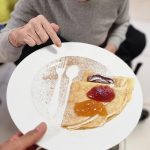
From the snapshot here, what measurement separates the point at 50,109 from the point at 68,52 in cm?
22

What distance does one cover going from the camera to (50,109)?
2.69 ft

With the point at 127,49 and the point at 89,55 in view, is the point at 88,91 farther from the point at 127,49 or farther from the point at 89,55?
the point at 127,49

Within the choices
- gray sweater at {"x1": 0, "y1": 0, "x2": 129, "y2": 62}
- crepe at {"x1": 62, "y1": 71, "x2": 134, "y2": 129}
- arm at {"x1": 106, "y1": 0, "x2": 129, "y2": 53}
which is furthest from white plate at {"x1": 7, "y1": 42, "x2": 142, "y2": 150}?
arm at {"x1": 106, "y1": 0, "x2": 129, "y2": 53}

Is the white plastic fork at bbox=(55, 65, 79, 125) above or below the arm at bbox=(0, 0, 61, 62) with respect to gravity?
below

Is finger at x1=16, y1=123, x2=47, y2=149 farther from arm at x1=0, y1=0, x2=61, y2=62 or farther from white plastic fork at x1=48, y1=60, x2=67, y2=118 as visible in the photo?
arm at x1=0, y1=0, x2=61, y2=62

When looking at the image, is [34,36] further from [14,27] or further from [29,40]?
[14,27]

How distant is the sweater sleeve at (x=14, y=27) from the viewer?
0.98m

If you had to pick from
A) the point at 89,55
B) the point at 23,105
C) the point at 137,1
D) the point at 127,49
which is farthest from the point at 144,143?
the point at 137,1

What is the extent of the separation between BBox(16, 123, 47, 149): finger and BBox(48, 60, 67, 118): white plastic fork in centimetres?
6

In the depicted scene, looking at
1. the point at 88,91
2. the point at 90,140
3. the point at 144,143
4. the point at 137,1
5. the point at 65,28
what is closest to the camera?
the point at 90,140

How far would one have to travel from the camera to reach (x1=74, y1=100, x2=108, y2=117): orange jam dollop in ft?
2.64

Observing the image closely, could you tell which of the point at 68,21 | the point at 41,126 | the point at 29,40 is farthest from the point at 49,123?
the point at 68,21

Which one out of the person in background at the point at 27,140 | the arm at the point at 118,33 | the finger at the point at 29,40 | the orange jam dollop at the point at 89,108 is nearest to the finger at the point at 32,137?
the person in background at the point at 27,140

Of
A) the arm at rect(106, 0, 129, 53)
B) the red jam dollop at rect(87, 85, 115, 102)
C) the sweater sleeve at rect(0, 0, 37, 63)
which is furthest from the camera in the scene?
the arm at rect(106, 0, 129, 53)
